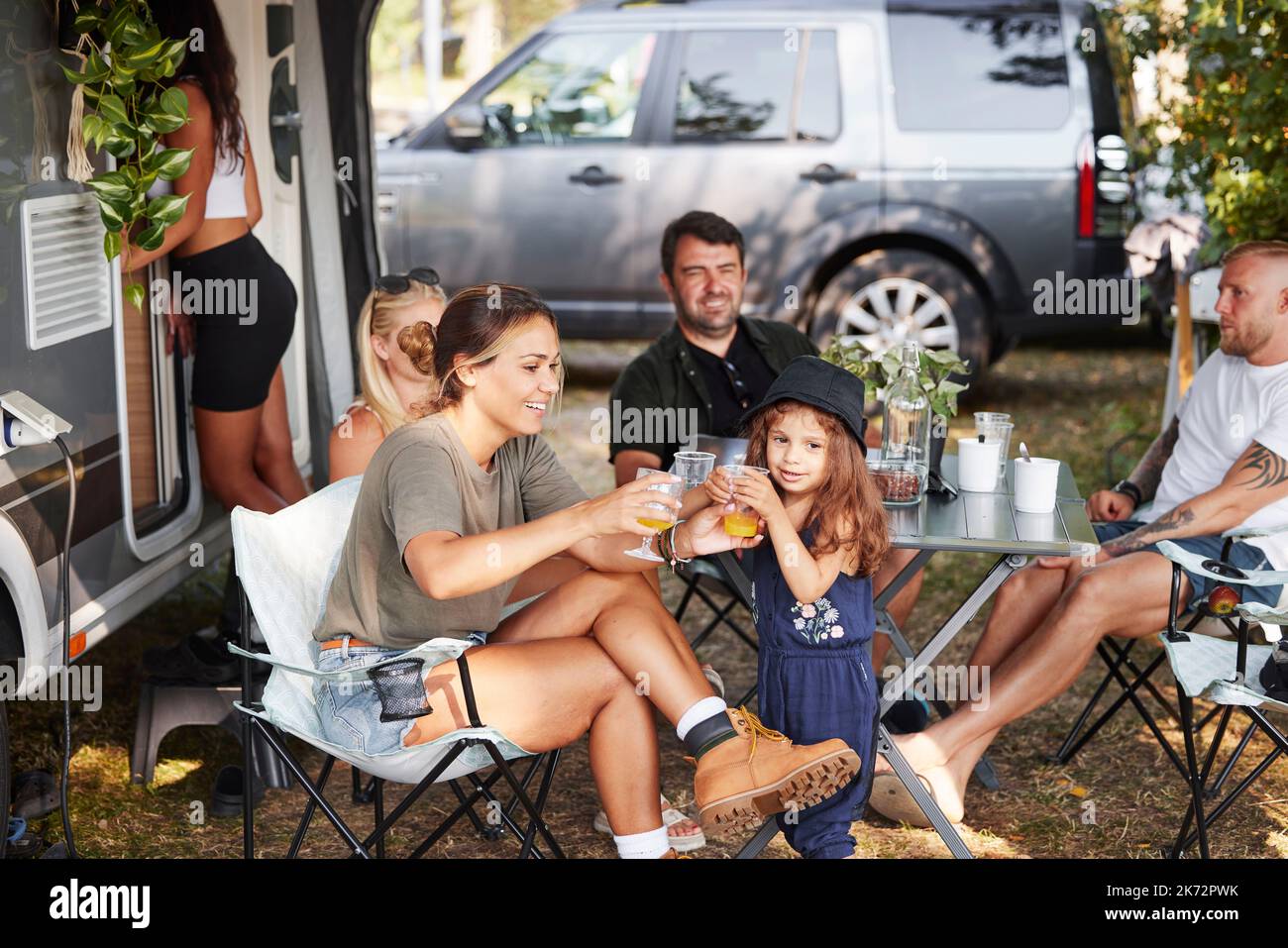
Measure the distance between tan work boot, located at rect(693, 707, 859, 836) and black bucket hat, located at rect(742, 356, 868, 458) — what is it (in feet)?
2.04

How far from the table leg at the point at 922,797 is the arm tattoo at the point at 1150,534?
0.78 meters

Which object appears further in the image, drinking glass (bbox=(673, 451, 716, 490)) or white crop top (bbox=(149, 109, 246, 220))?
white crop top (bbox=(149, 109, 246, 220))

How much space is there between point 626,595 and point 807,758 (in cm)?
49

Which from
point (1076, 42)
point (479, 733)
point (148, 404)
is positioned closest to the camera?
point (479, 733)

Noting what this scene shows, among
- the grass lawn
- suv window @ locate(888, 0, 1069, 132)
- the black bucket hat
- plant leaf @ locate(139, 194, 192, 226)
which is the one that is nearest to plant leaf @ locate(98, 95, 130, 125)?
plant leaf @ locate(139, 194, 192, 226)

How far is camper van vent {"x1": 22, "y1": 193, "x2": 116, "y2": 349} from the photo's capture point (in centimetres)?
295

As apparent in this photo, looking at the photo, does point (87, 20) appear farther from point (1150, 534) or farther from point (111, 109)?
point (1150, 534)

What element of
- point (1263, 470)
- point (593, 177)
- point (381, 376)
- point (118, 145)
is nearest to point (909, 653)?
point (1263, 470)

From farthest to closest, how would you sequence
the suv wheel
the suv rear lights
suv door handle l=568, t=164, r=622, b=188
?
suv door handle l=568, t=164, r=622, b=188 < the suv wheel < the suv rear lights

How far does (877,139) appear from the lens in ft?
23.6

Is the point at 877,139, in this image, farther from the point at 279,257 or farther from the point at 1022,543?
the point at 1022,543

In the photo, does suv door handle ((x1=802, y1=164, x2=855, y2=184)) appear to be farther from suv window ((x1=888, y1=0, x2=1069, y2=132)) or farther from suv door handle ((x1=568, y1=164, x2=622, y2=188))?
suv door handle ((x1=568, y1=164, x2=622, y2=188))

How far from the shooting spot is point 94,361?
3.22 meters
